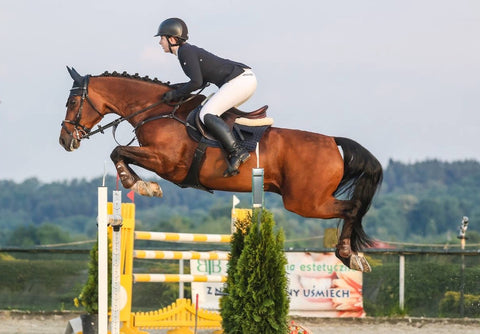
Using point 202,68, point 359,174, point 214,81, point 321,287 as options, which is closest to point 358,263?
point 359,174

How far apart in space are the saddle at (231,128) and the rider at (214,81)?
7cm

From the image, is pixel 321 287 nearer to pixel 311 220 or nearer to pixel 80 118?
pixel 80 118

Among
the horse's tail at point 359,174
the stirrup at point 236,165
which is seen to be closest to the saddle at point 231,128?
the stirrup at point 236,165

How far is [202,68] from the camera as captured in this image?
6152mm

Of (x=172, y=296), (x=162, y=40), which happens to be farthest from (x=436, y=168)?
(x=162, y=40)

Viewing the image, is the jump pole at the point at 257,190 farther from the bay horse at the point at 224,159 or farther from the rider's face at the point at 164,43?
the rider's face at the point at 164,43

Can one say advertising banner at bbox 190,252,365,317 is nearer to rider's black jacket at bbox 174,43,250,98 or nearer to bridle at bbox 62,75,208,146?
bridle at bbox 62,75,208,146

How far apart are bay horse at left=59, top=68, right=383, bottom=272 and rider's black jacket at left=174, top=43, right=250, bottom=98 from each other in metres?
0.22

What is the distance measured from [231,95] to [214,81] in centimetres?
17

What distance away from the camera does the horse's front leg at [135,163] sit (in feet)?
19.6

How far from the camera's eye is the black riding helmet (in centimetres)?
609

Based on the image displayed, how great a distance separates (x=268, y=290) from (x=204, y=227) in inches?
1408

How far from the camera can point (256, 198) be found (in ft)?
17.4

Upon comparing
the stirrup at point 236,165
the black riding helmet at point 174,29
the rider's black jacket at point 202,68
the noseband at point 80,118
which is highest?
the black riding helmet at point 174,29
